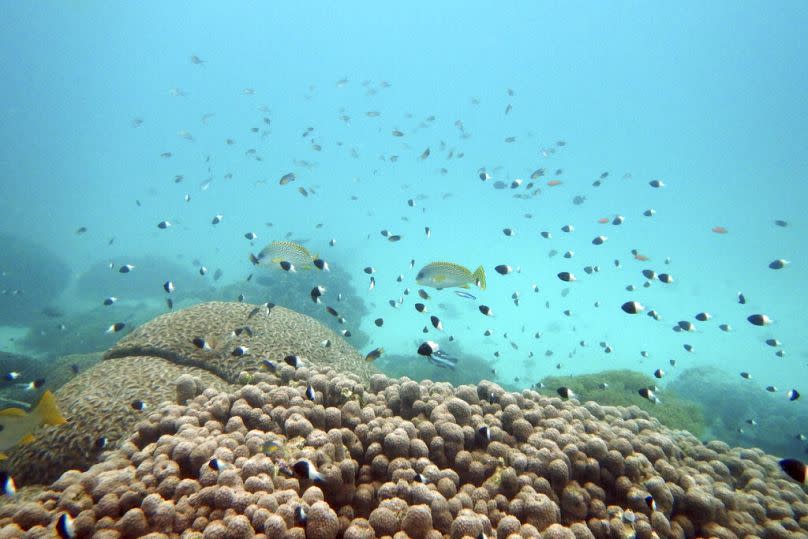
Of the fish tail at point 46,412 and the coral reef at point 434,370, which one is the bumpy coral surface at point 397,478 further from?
the coral reef at point 434,370

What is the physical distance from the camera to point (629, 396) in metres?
11.3

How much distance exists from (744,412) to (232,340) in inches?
855

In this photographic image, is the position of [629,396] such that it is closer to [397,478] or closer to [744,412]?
[397,478]

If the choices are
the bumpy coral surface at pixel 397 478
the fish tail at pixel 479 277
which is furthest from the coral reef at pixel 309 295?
the bumpy coral surface at pixel 397 478

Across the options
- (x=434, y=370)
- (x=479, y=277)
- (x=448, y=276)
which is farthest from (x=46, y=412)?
(x=434, y=370)

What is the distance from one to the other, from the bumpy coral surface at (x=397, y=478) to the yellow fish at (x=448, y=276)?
308 centimetres

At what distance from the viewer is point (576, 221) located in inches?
4259

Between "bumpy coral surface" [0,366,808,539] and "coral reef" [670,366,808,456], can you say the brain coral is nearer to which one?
"bumpy coral surface" [0,366,808,539]

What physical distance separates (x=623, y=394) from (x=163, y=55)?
681 ft

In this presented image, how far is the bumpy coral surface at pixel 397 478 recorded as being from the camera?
2.70m

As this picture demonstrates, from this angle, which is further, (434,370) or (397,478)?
(434,370)

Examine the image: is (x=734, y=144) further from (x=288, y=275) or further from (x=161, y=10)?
(x=161, y=10)

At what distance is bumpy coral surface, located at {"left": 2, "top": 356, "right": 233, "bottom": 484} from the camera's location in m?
4.80

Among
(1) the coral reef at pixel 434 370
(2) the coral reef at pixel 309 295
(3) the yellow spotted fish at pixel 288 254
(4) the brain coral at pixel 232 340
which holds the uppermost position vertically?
(2) the coral reef at pixel 309 295
